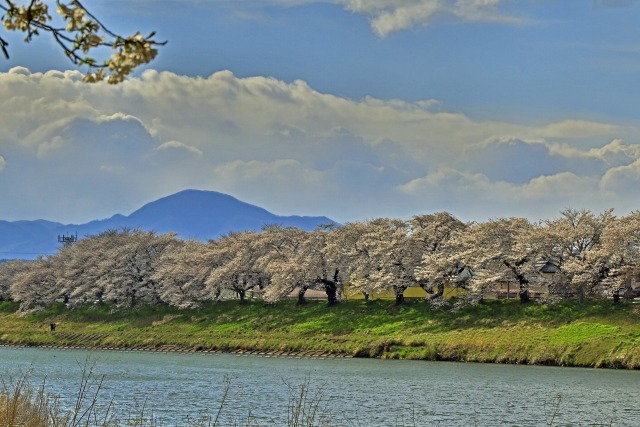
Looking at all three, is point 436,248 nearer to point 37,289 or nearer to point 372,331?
point 372,331

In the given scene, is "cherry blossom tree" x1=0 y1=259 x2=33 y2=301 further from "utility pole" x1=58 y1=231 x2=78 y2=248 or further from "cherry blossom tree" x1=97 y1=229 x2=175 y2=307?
"cherry blossom tree" x1=97 y1=229 x2=175 y2=307

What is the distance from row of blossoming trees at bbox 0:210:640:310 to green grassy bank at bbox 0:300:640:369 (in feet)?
6.53

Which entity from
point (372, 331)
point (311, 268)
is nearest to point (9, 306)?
point (311, 268)

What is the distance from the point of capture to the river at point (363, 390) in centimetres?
2919

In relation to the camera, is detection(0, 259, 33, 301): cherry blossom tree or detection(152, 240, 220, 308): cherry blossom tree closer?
detection(152, 240, 220, 308): cherry blossom tree

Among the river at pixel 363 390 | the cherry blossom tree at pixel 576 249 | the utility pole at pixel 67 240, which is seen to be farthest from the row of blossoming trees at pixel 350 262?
the river at pixel 363 390

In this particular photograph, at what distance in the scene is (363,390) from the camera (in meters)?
37.7

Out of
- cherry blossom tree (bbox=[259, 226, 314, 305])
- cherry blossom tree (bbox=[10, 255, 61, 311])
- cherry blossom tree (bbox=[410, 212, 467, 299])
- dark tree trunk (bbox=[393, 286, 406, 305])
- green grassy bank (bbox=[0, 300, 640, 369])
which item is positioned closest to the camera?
green grassy bank (bbox=[0, 300, 640, 369])

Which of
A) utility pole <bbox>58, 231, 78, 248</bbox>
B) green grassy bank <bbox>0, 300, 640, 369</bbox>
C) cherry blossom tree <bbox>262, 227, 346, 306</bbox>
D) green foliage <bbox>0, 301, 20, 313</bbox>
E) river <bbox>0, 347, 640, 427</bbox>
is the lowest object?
river <bbox>0, 347, 640, 427</bbox>

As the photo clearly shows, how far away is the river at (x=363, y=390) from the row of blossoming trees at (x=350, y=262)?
1697 cm

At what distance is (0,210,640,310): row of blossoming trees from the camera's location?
66.4m

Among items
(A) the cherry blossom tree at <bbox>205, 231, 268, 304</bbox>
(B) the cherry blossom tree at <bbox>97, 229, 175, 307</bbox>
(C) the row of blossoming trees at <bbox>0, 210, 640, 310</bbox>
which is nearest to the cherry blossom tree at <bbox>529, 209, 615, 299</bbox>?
(C) the row of blossoming trees at <bbox>0, 210, 640, 310</bbox>

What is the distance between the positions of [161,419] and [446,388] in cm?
1565

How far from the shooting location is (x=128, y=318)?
83.0m
